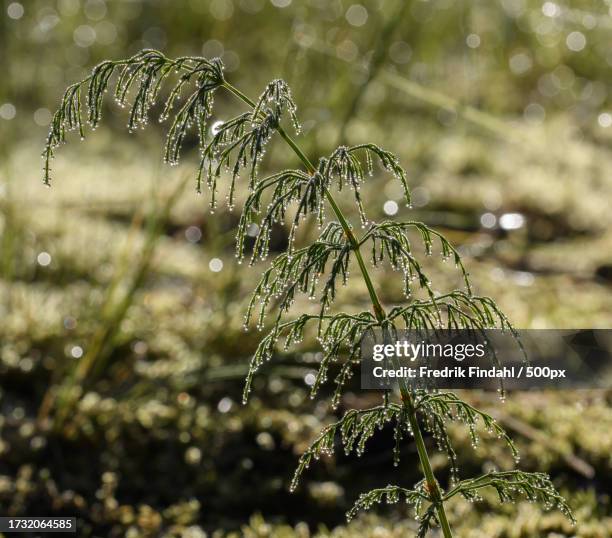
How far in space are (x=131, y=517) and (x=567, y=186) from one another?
4.25m

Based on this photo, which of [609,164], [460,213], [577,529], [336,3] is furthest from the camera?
[336,3]

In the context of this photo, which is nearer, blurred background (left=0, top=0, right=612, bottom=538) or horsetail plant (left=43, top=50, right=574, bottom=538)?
horsetail plant (left=43, top=50, right=574, bottom=538)

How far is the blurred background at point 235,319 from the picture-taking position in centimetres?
304

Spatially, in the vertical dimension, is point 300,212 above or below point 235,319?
below

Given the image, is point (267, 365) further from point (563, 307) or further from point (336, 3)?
point (336, 3)

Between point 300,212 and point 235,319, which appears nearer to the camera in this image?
point 300,212

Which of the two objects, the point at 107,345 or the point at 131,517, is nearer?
the point at 131,517

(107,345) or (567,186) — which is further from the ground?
(567,186)

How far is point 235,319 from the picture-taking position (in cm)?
381

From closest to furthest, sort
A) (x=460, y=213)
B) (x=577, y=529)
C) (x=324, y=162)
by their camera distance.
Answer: (x=324, y=162) < (x=577, y=529) < (x=460, y=213)

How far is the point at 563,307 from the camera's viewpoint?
4258mm

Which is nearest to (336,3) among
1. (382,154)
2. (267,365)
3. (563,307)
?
(563,307)

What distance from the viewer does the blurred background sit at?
3035mm

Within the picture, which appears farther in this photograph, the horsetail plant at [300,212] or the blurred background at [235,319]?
the blurred background at [235,319]
